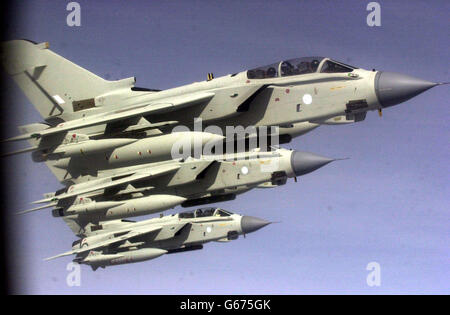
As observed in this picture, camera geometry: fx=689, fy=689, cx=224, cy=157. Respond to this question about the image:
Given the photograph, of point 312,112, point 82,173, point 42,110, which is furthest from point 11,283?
point 312,112

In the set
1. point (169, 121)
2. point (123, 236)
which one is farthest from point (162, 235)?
point (169, 121)

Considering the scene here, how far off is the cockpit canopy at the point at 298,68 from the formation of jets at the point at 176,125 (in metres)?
0.04

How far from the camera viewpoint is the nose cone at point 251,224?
38344mm

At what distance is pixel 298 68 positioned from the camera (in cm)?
2597

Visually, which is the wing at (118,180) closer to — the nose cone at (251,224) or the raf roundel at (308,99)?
the raf roundel at (308,99)

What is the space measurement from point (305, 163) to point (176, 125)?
18.5 ft

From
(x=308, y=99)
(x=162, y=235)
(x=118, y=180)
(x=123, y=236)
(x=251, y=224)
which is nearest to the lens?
(x=308, y=99)

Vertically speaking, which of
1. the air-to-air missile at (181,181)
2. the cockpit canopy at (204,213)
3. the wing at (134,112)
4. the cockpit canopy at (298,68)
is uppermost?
the cockpit canopy at (298,68)

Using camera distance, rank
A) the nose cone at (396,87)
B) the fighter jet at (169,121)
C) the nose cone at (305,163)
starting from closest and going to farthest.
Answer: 1. the nose cone at (396,87)
2. the fighter jet at (169,121)
3. the nose cone at (305,163)

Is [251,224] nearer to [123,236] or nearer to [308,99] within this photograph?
[123,236]

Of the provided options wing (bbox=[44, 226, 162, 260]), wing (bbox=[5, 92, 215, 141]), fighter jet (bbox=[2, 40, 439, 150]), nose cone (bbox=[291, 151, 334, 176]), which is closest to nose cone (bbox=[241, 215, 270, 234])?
wing (bbox=[44, 226, 162, 260])

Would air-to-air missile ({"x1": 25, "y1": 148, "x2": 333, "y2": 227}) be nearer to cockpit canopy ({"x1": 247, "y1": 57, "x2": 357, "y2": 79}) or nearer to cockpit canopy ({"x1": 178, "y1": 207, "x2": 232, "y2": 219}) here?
cockpit canopy ({"x1": 247, "y1": 57, "x2": 357, "y2": 79})

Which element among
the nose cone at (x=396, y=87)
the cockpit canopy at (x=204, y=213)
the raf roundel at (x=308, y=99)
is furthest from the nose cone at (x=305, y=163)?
the cockpit canopy at (x=204, y=213)

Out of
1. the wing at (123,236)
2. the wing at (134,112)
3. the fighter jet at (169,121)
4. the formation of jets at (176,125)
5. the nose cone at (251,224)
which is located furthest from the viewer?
the nose cone at (251,224)
